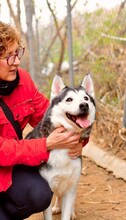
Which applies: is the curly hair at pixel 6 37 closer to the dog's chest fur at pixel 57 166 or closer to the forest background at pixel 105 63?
the dog's chest fur at pixel 57 166

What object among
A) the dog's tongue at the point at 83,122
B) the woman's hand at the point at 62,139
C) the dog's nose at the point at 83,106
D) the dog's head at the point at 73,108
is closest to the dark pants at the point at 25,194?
the woman's hand at the point at 62,139

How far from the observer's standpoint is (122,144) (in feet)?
15.0

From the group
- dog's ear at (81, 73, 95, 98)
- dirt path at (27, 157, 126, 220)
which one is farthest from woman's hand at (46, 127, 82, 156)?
dirt path at (27, 157, 126, 220)

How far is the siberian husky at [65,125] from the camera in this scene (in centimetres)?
268

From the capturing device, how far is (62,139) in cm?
274

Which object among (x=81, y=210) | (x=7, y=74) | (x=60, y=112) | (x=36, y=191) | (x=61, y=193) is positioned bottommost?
(x=81, y=210)

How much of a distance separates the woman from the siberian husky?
0.20 feet

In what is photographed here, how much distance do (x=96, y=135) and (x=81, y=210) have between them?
5.29ft

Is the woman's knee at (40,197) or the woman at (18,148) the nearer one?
the woman at (18,148)

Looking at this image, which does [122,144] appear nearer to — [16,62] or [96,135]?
[96,135]

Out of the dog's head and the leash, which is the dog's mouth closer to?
the dog's head

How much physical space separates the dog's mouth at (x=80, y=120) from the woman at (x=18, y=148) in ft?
0.37

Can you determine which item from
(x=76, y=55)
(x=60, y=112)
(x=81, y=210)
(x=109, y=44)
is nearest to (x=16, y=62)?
(x=60, y=112)

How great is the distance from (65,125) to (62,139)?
0.10 m
